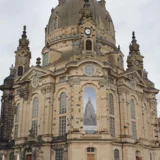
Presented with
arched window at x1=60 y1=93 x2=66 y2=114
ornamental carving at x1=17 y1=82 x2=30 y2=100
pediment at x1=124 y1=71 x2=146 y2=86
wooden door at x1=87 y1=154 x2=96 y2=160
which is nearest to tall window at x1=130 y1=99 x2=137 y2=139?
pediment at x1=124 y1=71 x2=146 y2=86

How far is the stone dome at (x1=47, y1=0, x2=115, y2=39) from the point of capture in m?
47.5

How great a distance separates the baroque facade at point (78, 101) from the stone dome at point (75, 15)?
18 centimetres

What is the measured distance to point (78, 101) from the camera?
35.6 meters

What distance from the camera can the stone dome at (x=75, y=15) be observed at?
156ft

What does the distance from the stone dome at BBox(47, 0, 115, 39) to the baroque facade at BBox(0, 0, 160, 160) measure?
182mm

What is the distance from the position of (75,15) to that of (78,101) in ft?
60.0

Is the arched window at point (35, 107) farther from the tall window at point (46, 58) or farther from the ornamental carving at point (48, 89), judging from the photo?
the tall window at point (46, 58)

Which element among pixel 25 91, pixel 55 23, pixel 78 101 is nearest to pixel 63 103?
pixel 78 101

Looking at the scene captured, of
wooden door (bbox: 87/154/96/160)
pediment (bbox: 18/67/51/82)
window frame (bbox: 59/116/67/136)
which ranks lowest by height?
wooden door (bbox: 87/154/96/160)

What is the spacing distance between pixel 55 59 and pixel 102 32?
9.85 m

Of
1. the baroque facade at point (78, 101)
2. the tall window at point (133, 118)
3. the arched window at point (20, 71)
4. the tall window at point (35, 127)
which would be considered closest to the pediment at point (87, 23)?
the baroque facade at point (78, 101)

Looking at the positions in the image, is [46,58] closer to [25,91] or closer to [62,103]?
[25,91]

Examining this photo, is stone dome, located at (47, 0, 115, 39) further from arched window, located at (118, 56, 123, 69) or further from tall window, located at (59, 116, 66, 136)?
tall window, located at (59, 116, 66, 136)

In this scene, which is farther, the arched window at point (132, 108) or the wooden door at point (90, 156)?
the arched window at point (132, 108)
